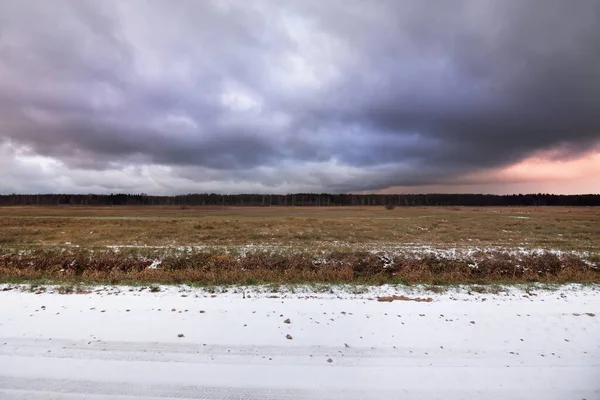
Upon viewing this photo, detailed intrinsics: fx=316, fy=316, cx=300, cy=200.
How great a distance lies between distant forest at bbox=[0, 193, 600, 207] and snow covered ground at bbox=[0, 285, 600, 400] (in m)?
147

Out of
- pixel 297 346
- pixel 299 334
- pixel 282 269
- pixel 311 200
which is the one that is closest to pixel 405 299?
pixel 299 334

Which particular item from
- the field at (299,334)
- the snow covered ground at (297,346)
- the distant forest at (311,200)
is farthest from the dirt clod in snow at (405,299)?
the distant forest at (311,200)

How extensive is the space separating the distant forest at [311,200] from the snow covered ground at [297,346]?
147027 mm

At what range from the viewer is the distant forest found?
15738cm

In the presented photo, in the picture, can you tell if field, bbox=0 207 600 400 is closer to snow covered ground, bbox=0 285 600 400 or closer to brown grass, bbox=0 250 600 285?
snow covered ground, bbox=0 285 600 400

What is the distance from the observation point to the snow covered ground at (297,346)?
16.0 feet

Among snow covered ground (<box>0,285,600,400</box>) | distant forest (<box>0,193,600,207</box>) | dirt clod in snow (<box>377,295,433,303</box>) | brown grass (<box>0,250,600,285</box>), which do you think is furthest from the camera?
distant forest (<box>0,193,600,207</box>)

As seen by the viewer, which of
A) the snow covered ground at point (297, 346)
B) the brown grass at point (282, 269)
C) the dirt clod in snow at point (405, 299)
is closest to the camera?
the snow covered ground at point (297, 346)

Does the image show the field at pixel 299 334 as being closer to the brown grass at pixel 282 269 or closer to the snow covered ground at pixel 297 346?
the snow covered ground at pixel 297 346

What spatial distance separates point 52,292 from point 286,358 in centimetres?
825

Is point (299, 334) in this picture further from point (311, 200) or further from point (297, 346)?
point (311, 200)

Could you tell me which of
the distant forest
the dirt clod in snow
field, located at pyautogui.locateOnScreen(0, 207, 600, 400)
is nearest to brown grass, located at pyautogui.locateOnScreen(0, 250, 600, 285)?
field, located at pyautogui.locateOnScreen(0, 207, 600, 400)

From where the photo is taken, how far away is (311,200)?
172 metres

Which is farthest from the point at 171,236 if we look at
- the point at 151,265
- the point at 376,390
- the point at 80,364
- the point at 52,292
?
the point at 376,390
